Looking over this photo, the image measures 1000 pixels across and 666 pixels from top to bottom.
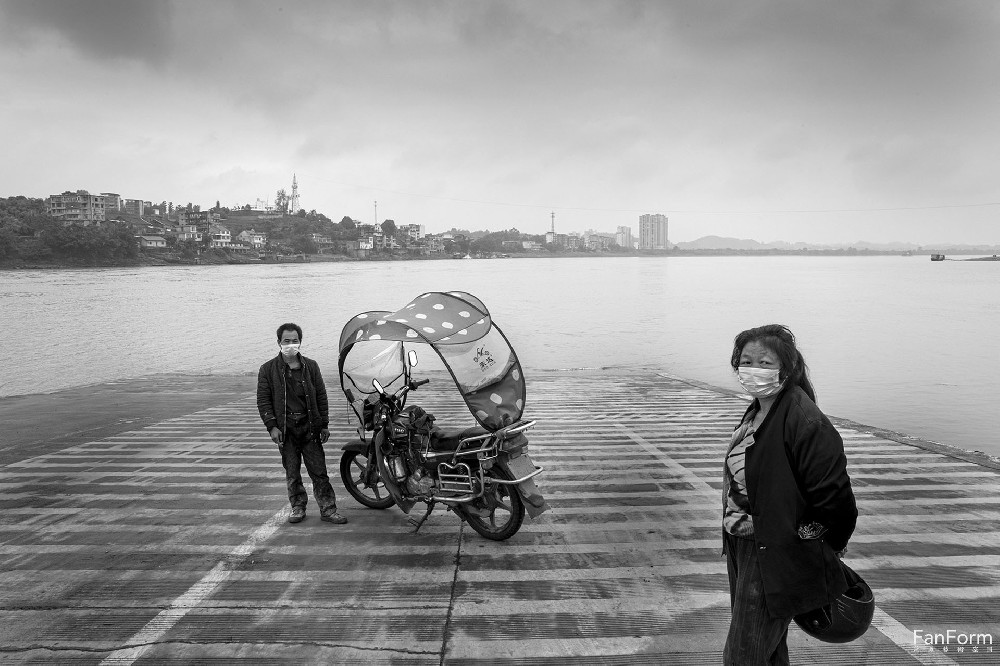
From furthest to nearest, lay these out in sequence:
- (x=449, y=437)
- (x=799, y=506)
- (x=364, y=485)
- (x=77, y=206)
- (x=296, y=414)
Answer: (x=77, y=206) < (x=364, y=485) < (x=296, y=414) < (x=449, y=437) < (x=799, y=506)

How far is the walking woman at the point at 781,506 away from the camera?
233 cm

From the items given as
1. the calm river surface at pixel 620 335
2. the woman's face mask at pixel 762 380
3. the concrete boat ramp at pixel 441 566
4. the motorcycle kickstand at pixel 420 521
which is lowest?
the calm river surface at pixel 620 335

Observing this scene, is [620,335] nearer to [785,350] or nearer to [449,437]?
[449,437]

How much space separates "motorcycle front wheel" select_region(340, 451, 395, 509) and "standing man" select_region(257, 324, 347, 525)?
339 millimetres

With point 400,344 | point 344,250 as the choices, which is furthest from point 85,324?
point 344,250

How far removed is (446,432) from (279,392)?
→ 59.5 inches

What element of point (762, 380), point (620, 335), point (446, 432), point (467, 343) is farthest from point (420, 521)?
point (620, 335)

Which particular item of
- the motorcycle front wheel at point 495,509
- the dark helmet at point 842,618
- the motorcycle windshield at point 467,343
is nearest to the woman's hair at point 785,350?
the dark helmet at point 842,618

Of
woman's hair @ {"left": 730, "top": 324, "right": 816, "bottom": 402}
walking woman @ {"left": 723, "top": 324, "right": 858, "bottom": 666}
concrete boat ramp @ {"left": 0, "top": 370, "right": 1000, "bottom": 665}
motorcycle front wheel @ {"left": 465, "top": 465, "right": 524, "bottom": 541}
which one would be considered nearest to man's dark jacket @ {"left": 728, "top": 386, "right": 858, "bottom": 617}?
walking woman @ {"left": 723, "top": 324, "right": 858, "bottom": 666}

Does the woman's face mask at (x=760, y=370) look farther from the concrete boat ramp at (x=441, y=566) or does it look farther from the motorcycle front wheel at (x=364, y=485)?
the motorcycle front wheel at (x=364, y=485)

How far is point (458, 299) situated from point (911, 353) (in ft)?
99.9

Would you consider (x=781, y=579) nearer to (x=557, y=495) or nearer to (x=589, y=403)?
(x=557, y=495)

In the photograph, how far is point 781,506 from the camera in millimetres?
2367

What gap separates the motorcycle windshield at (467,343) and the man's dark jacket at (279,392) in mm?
528
